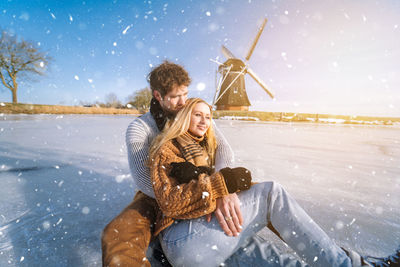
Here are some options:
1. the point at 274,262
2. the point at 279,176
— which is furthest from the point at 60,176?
the point at 279,176

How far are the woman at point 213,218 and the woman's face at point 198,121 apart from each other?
403 mm

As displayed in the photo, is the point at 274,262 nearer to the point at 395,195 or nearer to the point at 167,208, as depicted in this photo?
the point at 167,208

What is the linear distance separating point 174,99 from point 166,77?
0.20 metres

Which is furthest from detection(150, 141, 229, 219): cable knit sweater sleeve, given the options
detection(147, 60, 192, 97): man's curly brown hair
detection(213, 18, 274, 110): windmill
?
detection(213, 18, 274, 110): windmill

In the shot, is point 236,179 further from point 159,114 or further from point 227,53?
point 227,53

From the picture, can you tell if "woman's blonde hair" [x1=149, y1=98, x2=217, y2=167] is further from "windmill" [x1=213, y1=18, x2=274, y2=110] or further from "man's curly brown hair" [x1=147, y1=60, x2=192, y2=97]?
"windmill" [x1=213, y1=18, x2=274, y2=110]

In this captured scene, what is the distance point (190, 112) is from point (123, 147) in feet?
12.5

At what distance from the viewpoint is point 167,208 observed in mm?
1101

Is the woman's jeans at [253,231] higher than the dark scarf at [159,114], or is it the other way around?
the dark scarf at [159,114]

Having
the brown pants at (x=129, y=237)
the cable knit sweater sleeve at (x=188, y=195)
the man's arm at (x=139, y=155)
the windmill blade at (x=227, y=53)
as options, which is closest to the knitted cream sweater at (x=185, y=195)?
the cable knit sweater sleeve at (x=188, y=195)

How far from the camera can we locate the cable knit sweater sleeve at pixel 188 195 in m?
1.10

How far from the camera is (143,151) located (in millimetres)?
1487

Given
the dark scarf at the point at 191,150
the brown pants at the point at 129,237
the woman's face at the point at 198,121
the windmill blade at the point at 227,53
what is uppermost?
the windmill blade at the point at 227,53

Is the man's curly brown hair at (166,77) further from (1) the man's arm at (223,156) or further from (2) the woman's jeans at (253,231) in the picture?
(2) the woman's jeans at (253,231)
